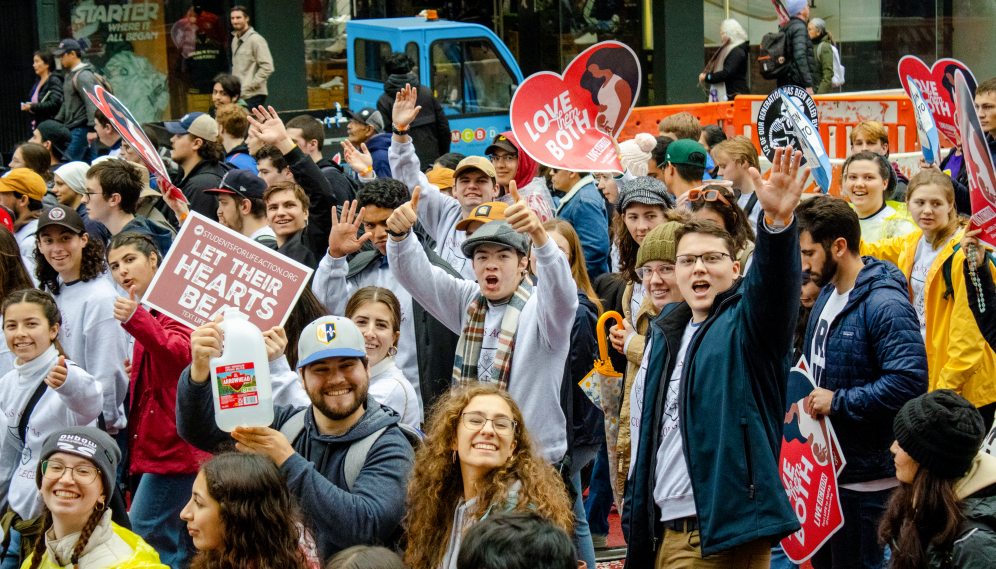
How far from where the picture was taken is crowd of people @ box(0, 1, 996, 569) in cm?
346

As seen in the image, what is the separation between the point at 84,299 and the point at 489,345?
2307 mm

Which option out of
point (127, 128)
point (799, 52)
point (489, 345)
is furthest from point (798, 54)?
point (489, 345)

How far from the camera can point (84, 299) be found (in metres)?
5.76

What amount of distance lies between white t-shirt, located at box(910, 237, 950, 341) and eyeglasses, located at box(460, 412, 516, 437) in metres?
3.25

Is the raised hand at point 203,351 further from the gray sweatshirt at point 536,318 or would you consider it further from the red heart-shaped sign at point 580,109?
Answer: the red heart-shaped sign at point 580,109

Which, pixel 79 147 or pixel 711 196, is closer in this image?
pixel 711 196

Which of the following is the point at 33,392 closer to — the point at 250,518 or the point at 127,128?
the point at 127,128

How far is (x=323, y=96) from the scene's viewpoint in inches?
722

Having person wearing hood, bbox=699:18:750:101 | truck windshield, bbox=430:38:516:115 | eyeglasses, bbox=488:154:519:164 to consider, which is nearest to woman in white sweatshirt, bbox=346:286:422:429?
eyeglasses, bbox=488:154:519:164

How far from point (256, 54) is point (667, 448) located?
41.0 feet

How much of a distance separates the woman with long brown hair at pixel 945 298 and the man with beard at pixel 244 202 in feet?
12.2

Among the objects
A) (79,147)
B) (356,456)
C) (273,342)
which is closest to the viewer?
(356,456)

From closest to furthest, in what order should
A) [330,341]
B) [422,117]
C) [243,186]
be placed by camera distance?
[330,341] → [243,186] → [422,117]

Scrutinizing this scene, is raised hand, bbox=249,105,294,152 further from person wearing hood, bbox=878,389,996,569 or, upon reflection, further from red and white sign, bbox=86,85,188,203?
person wearing hood, bbox=878,389,996,569
